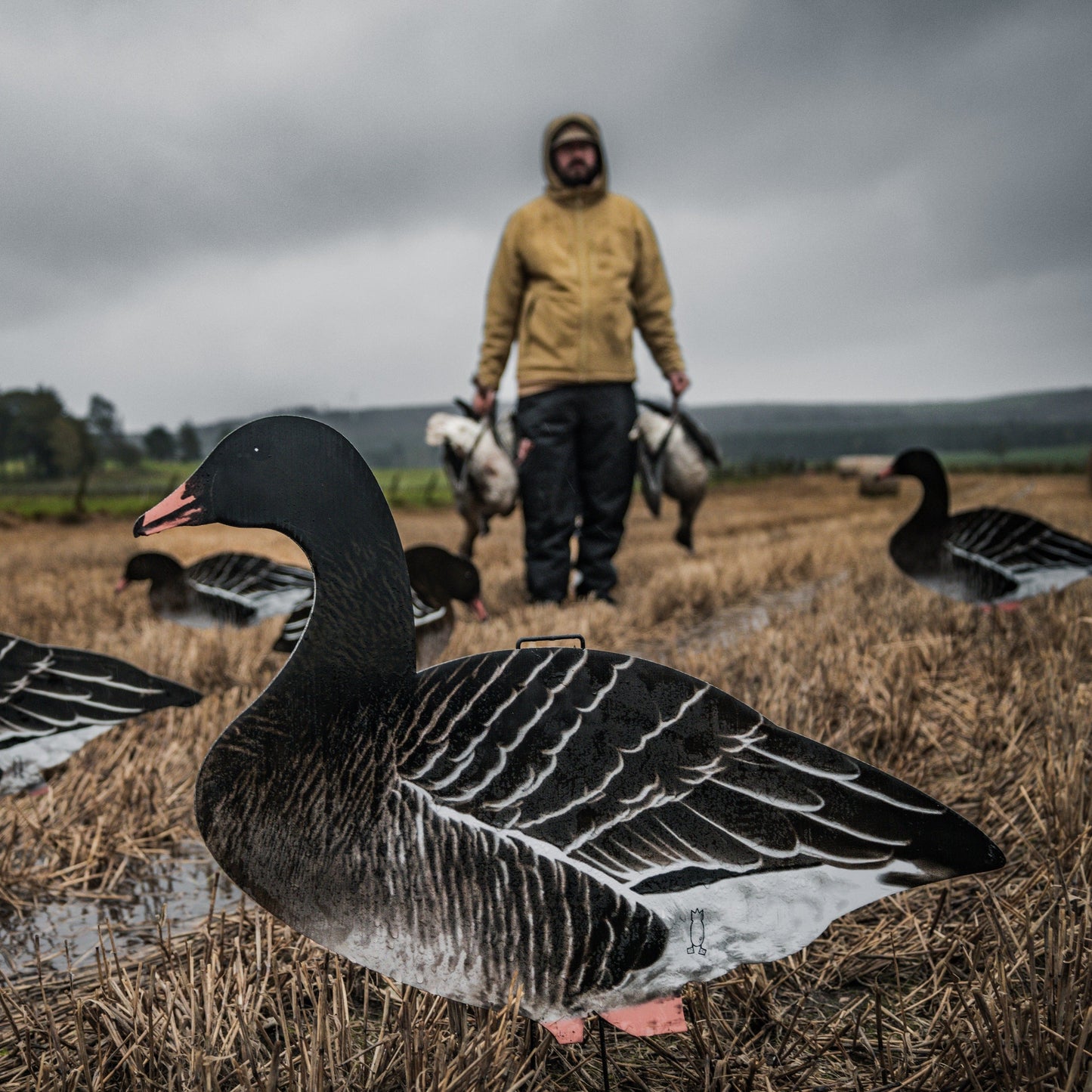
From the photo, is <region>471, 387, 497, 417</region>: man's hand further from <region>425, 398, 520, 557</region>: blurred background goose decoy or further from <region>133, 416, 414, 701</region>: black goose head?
<region>133, 416, 414, 701</region>: black goose head

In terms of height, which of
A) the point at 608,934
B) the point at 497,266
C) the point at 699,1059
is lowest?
the point at 699,1059

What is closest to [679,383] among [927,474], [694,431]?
[694,431]

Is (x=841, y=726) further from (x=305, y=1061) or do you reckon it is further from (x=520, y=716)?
(x=305, y=1061)

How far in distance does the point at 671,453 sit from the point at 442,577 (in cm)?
275

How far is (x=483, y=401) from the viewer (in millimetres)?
5402

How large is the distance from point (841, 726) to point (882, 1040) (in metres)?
1.31

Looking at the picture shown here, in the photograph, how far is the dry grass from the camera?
1232 millimetres

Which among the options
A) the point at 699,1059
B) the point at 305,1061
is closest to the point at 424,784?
the point at 305,1061

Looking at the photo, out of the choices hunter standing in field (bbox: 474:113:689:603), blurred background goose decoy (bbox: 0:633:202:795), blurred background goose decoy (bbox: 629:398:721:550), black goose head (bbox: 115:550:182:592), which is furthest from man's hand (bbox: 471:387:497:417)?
blurred background goose decoy (bbox: 0:633:202:795)

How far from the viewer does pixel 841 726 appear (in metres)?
2.58

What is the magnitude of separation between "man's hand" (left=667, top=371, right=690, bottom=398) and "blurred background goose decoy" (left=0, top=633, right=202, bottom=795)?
4.29 metres

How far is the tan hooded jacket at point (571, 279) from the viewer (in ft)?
16.6

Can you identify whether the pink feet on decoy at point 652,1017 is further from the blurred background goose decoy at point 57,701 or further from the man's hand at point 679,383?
the man's hand at point 679,383

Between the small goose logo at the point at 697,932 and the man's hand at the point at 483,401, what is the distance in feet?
14.9
